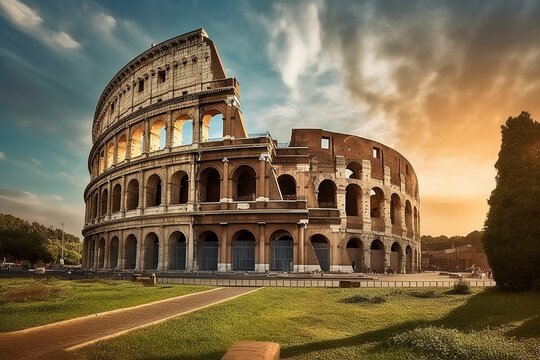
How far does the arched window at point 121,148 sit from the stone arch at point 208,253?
45.0ft

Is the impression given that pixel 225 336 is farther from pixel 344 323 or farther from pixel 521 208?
pixel 521 208

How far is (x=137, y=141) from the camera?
128 ft

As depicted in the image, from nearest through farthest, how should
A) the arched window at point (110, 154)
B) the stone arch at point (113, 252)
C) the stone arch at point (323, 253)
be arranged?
the stone arch at point (323, 253) < the stone arch at point (113, 252) < the arched window at point (110, 154)

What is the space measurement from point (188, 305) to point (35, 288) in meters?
7.05

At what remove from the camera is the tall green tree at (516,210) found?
56.7ft

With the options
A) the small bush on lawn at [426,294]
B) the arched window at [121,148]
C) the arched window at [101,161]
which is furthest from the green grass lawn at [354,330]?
the arched window at [101,161]

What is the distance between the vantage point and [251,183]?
34.4 m

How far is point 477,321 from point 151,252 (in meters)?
28.4

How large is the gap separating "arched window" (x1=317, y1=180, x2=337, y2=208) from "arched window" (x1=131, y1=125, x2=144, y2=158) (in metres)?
18.0

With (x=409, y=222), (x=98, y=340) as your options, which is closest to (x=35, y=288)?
(x=98, y=340)

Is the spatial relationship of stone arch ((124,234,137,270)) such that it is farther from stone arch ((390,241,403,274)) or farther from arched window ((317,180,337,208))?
stone arch ((390,241,403,274))

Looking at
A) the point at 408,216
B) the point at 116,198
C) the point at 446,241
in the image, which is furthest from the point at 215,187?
the point at 446,241

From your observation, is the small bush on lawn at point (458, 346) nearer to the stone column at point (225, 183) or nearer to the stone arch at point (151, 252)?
the stone column at point (225, 183)

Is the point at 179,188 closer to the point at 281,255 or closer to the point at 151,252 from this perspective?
the point at 151,252
